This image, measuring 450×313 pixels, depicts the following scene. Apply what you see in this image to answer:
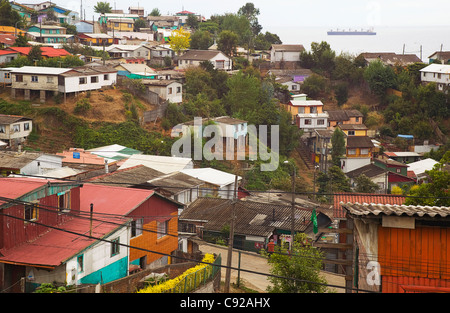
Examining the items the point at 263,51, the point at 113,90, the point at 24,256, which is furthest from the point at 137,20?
the point at 24,256

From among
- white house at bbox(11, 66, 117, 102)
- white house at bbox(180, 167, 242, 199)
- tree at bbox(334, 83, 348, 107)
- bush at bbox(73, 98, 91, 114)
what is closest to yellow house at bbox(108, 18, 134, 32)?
tree at bbox(334, 83, 348, 107)

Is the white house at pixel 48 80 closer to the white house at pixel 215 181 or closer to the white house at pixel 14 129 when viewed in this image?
the white house at pixel 14 129

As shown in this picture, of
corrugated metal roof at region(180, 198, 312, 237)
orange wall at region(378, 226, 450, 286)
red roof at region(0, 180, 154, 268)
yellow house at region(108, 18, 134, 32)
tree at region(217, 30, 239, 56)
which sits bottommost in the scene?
corrugated metal roof at region(180, 198, 312, 237)

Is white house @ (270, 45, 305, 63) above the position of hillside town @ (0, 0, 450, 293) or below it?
above

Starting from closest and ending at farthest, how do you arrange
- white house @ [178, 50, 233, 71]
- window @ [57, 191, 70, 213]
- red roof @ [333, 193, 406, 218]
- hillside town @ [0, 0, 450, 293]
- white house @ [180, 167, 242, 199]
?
hillside town @ [0, 0, 450, 293]
window @ [57, 191, 70, 213]
red roof @ [333, 193, 406, 218]
white house @ [180, 167, 242, 199]
white house @ [178, 50, 233, 71]

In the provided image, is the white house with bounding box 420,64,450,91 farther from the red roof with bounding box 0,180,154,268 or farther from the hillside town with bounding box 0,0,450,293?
the red roof with bounding box 0,180,154,268

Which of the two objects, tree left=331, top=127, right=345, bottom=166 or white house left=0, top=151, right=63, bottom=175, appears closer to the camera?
white house left=0, top=151, right=63, bottom=175
